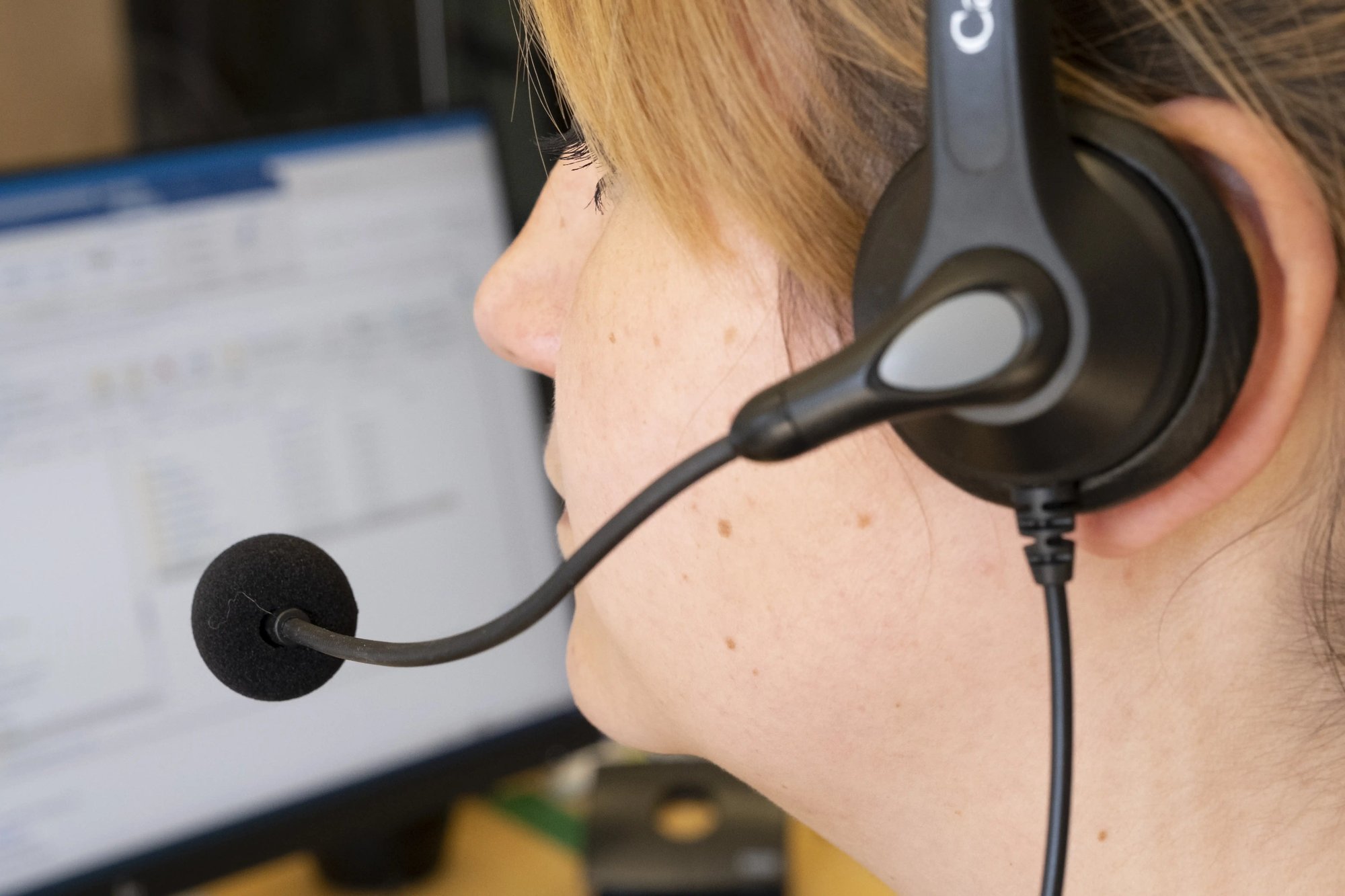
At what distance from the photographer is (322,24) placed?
1.38m

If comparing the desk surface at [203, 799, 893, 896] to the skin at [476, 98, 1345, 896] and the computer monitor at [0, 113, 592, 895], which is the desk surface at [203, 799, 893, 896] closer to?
the computer monitor at [0, 113, 592, 895]

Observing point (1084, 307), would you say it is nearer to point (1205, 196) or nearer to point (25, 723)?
point (1205, 196)

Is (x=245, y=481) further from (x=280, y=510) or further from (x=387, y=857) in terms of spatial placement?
(x=387, y=857)

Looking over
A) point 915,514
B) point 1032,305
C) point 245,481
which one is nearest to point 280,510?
point 245,481

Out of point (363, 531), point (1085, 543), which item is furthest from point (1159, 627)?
point (363, 531)

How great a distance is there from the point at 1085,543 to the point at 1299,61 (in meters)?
0.17

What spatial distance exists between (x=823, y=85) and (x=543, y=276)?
0.22 m

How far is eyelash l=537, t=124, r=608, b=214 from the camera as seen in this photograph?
1.84 ft

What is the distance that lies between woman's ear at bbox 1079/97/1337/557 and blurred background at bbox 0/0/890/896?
0.34 meters

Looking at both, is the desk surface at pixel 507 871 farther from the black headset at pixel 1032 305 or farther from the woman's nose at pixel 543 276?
the black headset at pixel 1032 305

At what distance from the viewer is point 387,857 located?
1008 mm

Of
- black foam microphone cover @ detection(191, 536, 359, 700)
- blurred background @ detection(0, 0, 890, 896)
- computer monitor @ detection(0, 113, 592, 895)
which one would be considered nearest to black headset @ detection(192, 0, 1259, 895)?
black foam microphone cover @ detection(191, 536, 359, 700)

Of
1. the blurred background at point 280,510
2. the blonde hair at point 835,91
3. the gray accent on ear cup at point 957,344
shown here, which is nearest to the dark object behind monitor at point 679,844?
the blurred background at point 280,510

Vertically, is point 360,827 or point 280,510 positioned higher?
point 280,510
